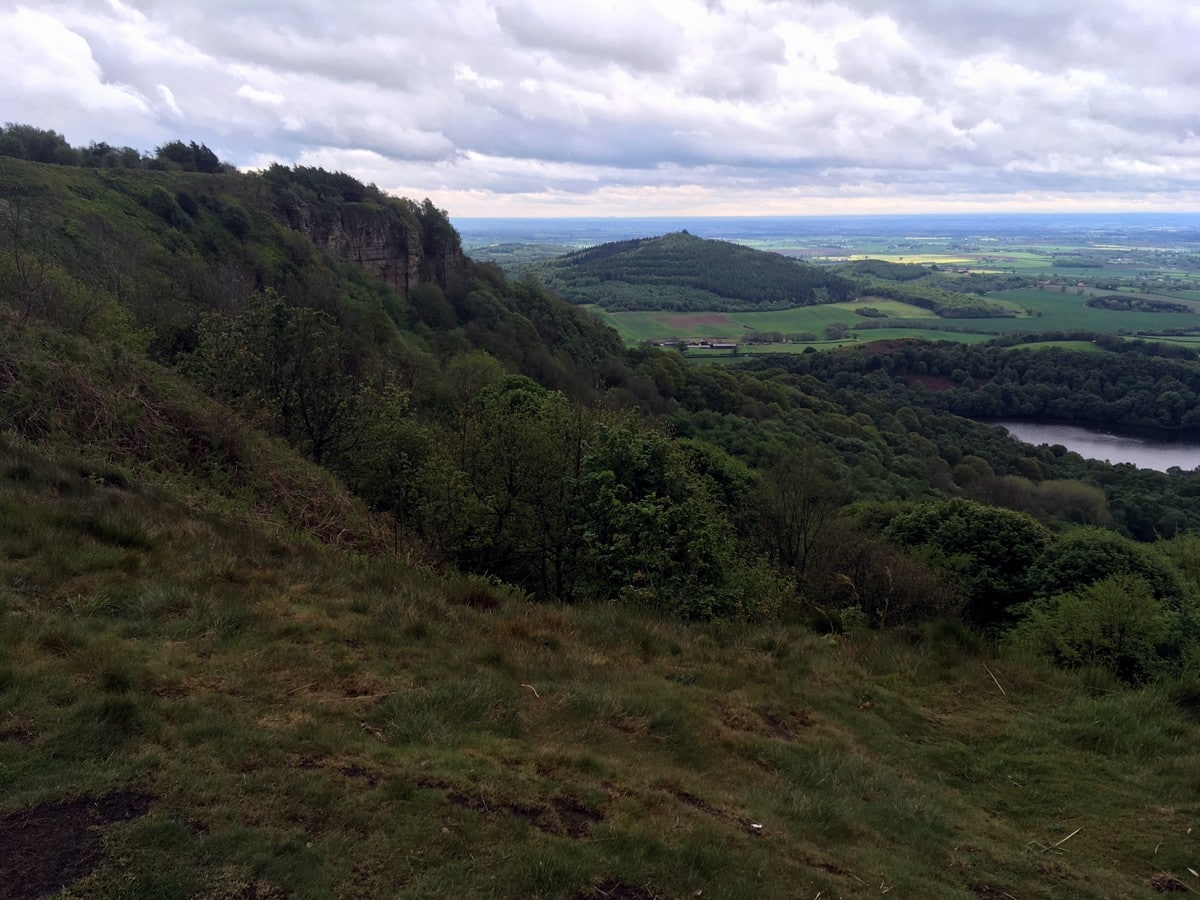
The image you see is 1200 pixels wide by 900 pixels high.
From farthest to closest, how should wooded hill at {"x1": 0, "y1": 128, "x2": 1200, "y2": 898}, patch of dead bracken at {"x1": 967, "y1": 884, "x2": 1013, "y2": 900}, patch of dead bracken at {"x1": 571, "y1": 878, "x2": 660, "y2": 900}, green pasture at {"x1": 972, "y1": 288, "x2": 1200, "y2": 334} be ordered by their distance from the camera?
green pasture at {"x1": 972, "y1": 288, "x2": 1200, "y2": 334}
patch of dead bracken at {"x1": 967, "y1": 884, "x2": 1013, "y2": 900}
wooded hill at {"x1": 0, "y1": 128, "x2": 1200, "y2": 898}
patch of dead bracken at {"x1": 571, "y1": 878, "x2": 660, "y2": 900}

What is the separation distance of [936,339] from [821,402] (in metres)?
50.2

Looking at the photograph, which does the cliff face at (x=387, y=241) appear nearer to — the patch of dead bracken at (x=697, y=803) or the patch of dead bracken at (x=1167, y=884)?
the patch of dead bracken at (x=697, y=803)

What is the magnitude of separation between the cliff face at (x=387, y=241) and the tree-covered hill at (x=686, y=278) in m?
64.3

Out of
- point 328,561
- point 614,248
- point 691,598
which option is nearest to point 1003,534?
point 691,598

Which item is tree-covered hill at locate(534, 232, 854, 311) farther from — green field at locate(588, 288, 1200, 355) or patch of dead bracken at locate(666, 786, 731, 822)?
patch of dead bracken at locate(666, 786, 731, 822)

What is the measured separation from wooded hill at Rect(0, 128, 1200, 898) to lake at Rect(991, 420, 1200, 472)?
2927 inches

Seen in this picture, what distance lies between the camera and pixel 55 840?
398 centimetres

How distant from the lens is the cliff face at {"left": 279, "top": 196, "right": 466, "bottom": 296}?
64500 mm

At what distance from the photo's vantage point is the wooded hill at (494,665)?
15.3 ft

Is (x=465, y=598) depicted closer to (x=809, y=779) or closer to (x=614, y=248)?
(x=809, y=779)

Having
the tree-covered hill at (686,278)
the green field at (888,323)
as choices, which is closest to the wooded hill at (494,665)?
the green field at (888,323)

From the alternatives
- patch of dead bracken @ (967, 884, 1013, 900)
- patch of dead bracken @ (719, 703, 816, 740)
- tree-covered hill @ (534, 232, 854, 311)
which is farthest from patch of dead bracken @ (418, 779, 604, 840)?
tree-covered hill @ (534, 232, 854, 311)

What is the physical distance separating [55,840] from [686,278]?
171088mm

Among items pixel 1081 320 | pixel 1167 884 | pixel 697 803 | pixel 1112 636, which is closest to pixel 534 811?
pixel 697 803
